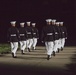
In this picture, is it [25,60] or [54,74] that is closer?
[54,74]

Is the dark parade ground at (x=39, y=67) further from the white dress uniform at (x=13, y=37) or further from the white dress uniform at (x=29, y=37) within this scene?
the white dress uniform at (x=29, y=37)

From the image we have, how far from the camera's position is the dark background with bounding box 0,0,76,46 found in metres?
44.4

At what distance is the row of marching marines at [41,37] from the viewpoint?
23.1 meters

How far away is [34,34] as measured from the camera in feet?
96.8

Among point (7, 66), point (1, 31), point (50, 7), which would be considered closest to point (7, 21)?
point (1, 31)

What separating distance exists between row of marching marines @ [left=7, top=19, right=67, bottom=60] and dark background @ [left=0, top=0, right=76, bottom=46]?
13.5 meters

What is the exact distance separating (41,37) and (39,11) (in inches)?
831

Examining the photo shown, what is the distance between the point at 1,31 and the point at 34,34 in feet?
55.4

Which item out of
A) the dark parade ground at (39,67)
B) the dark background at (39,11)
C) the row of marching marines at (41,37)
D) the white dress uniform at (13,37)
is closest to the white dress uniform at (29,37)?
the row of marching marines at (41,37)

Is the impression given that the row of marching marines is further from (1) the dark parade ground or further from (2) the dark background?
(2) the dark background

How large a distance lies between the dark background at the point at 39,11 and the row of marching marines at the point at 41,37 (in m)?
13.5

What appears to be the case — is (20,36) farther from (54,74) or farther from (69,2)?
(69,2)

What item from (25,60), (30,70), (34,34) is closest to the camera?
(30,70)

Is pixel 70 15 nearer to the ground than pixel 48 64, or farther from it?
farther from it
